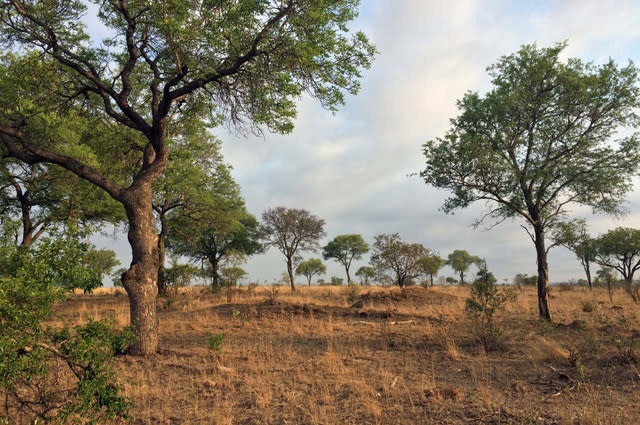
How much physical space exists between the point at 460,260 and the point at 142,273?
55164mm

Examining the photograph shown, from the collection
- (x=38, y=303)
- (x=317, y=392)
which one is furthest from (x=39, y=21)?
(x=317, y=392)

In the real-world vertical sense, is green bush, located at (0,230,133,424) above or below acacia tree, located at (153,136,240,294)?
below

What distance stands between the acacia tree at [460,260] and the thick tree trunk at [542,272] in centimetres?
4310

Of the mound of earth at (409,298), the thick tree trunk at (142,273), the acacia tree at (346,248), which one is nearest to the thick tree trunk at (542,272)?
the mound of earth at (409,298)

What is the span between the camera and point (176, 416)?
4633 mm

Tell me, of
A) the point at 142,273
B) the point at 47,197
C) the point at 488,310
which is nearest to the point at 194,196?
the point at 47,197

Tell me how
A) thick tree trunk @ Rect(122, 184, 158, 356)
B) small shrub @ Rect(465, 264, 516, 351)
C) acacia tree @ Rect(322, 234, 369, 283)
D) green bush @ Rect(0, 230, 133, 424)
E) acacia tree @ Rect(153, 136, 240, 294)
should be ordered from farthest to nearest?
acacia tree @ Rect(322, 234, 369, 283), acacia tree @ Rect(153, 136, 240, 294), small shrub @ Rect(465, 264, 516, 351), thick tree trunk @ Rect(122, 184, 158, 356), green bush @ Rect(0, 230, 133, 424)

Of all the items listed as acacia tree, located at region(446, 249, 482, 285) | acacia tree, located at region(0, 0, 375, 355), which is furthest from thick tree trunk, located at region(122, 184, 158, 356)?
acacia tree, located at region(446, 249, 482, 285)

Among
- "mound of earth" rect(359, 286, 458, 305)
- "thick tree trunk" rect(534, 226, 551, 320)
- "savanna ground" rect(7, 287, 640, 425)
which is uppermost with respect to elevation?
"thick tree trunk" rect(534, 226, 551, 320)

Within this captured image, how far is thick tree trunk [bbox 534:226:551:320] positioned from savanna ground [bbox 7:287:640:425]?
1338 mm

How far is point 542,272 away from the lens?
1262cm

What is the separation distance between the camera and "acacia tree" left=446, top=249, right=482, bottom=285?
179 feet

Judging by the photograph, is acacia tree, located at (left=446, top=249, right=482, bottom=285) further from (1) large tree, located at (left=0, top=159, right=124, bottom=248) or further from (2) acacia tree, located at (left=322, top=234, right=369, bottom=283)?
(1) large tree, located at (left=0, top=159, right=124, bottom=248)

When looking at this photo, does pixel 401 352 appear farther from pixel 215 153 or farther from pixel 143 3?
pixel 215 153
